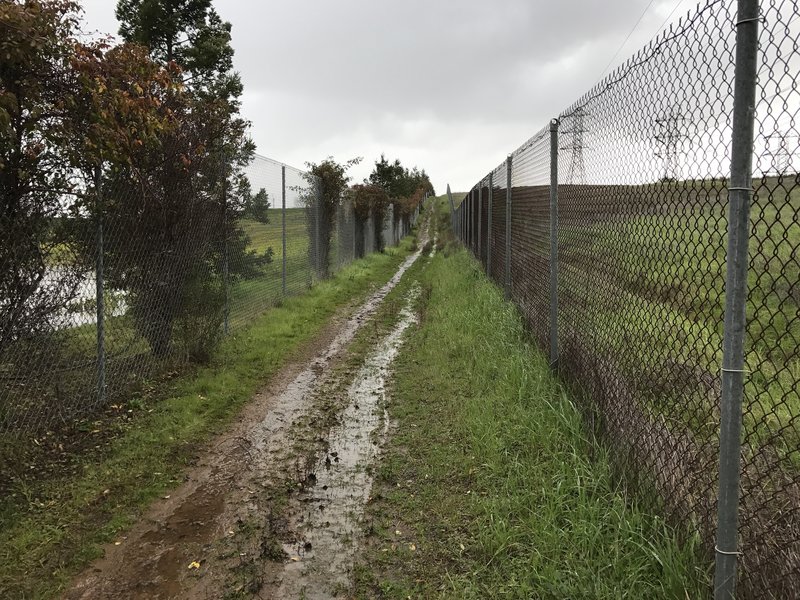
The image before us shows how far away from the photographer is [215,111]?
6.36m

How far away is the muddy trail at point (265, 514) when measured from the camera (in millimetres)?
2645

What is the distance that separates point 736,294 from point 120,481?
3.61m

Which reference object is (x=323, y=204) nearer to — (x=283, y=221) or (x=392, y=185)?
(x=283, y=221)

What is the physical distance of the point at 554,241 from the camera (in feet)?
15.1

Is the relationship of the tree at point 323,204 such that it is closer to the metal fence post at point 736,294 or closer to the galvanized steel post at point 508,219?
the galvanized steel post at point 508,219

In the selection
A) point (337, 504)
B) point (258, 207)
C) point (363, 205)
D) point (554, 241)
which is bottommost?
point (337, 504)

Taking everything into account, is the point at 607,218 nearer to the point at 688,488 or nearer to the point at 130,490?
the point at 688,488

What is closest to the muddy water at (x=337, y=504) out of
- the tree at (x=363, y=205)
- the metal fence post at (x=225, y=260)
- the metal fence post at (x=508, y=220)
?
the metal fence post at (x=225, y=260)

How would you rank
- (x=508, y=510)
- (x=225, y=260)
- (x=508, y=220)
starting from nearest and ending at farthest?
(x=508, y=510)
(x=225, y=260)
(x=508, y=220)

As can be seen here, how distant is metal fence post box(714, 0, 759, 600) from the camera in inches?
70.6

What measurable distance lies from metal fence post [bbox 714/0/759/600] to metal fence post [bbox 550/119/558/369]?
108 inches

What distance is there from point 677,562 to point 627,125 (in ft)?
7.23

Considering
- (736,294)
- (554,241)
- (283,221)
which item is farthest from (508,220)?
(736,294)

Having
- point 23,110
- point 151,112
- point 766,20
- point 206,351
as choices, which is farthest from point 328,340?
point 766,20
